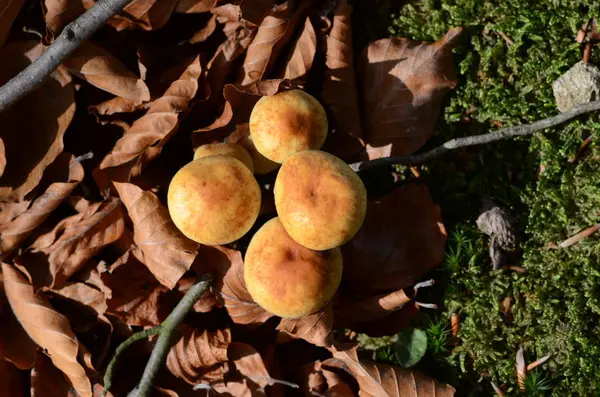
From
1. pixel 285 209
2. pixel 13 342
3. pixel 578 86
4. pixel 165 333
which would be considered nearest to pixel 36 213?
pixel 13 342

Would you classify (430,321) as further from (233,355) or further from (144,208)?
(144,208)

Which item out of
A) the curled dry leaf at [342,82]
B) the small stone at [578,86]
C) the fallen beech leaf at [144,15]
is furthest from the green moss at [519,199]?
the fallen beech leaf at [144,15]

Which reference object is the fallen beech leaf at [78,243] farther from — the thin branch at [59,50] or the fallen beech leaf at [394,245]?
the fallen beech leaf at [394,245]

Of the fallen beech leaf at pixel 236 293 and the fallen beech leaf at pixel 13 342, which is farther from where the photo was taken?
the fallen beech leaf at pixel 13 342

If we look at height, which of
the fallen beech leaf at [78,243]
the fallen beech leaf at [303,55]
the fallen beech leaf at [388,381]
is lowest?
the fallen beech leaf at [388,381]

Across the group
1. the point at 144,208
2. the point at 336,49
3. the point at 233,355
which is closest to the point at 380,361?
the point at 233,355

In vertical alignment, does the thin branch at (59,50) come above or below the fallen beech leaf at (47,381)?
above
